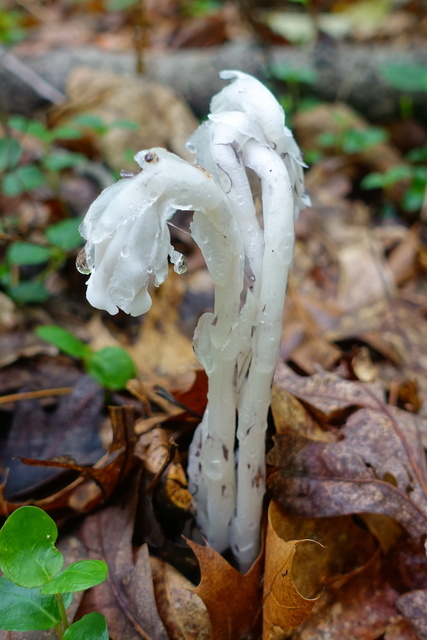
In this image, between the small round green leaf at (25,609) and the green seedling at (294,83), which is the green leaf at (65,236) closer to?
the small round green leaf at (25,609)

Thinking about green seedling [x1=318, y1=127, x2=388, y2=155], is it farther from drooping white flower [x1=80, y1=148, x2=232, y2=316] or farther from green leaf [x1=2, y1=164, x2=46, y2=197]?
drooping white flower [x1=80, y1=148, x2=232, y2=316]

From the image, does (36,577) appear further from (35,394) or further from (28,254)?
(28,254)

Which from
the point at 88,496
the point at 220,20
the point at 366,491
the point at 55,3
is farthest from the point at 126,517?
the point at 55,3

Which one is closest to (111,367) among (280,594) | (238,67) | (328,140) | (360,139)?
(280,594)

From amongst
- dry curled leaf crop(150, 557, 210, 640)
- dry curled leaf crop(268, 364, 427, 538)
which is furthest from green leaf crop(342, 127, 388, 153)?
dry curled leaf crop(150, 557, 210, 640)

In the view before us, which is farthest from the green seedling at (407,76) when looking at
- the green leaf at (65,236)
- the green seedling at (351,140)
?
the green leaf at (65,236)

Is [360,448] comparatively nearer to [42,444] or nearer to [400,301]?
[42,444]
